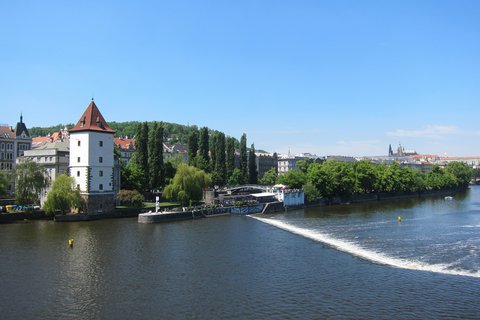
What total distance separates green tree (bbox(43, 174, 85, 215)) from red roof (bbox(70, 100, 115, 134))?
339 inches

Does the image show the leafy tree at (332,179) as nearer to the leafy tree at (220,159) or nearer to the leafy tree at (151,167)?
the leafy tree at (220,159)

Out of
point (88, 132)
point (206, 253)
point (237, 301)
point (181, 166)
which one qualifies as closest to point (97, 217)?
point (88, 132)

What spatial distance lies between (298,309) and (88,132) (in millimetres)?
54676

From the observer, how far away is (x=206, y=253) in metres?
42.6

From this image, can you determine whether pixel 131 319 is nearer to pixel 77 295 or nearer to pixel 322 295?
pixel 77 295

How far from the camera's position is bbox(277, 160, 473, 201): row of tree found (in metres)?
107

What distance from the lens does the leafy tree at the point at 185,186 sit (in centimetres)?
8319

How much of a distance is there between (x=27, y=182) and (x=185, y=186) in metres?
26.7

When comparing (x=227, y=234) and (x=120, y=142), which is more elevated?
(x=120, y=142)

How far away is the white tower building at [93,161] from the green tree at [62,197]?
2047 millimetres

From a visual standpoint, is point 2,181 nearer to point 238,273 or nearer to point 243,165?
point 238,273

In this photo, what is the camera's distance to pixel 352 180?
114 metres

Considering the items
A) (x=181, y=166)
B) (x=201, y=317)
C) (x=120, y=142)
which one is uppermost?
(x=120, y=142)

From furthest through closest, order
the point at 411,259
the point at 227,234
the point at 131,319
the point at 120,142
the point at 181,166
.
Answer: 1. the point at 120,142
2. the point at 181,166
3. the point at 227,234
4. the point at 411,259
5. the point at 131,319
